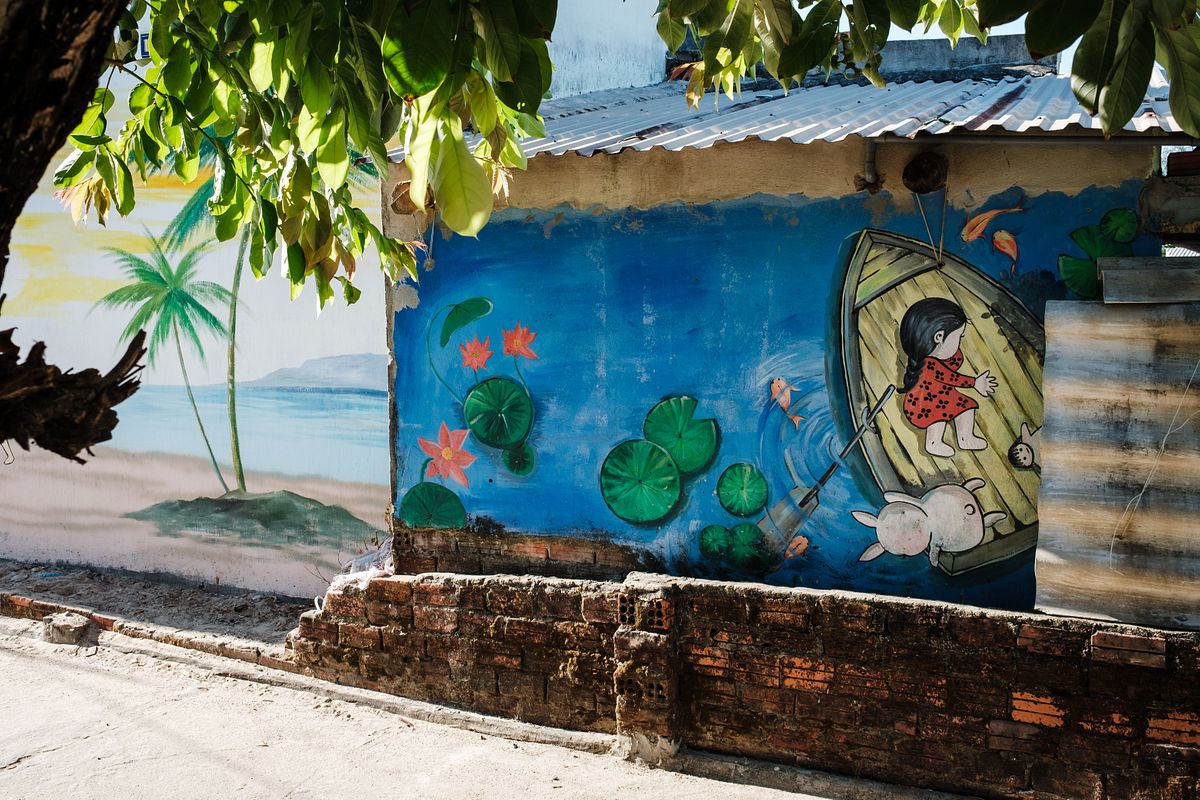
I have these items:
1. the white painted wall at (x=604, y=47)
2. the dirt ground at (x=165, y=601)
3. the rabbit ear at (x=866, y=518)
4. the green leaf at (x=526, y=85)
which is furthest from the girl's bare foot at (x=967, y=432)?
the white painted wall at (x=604, y=47)

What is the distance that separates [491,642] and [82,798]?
1.91m

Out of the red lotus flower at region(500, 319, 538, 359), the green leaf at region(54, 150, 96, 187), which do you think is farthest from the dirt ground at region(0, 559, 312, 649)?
the green leaf at region(54, 150, 96, 187)

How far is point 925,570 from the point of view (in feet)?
14.8

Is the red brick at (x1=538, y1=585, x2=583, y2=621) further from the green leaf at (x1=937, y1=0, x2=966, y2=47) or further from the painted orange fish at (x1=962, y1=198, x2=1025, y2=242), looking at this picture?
Result: the green leaf at (x1=937, y1=0, x2=966, y2=47)

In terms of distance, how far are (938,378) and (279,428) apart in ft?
15.6

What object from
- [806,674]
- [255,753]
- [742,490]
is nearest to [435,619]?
[255,753]

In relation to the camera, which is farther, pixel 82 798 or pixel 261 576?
pixel 261 576

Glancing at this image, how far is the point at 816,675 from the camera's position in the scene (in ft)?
14.5

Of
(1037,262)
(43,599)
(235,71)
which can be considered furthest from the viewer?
(43,599)

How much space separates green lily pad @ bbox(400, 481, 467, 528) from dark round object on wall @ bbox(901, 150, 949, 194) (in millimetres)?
2751

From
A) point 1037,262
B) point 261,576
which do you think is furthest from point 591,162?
point 261,576

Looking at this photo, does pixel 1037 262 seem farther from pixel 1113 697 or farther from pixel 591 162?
pixel 591 162

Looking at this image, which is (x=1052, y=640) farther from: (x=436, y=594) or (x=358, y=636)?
(x=358, y=636)

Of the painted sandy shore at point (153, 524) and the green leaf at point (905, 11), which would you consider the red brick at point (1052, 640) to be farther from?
the painted sandy shore at point (153, 524)
